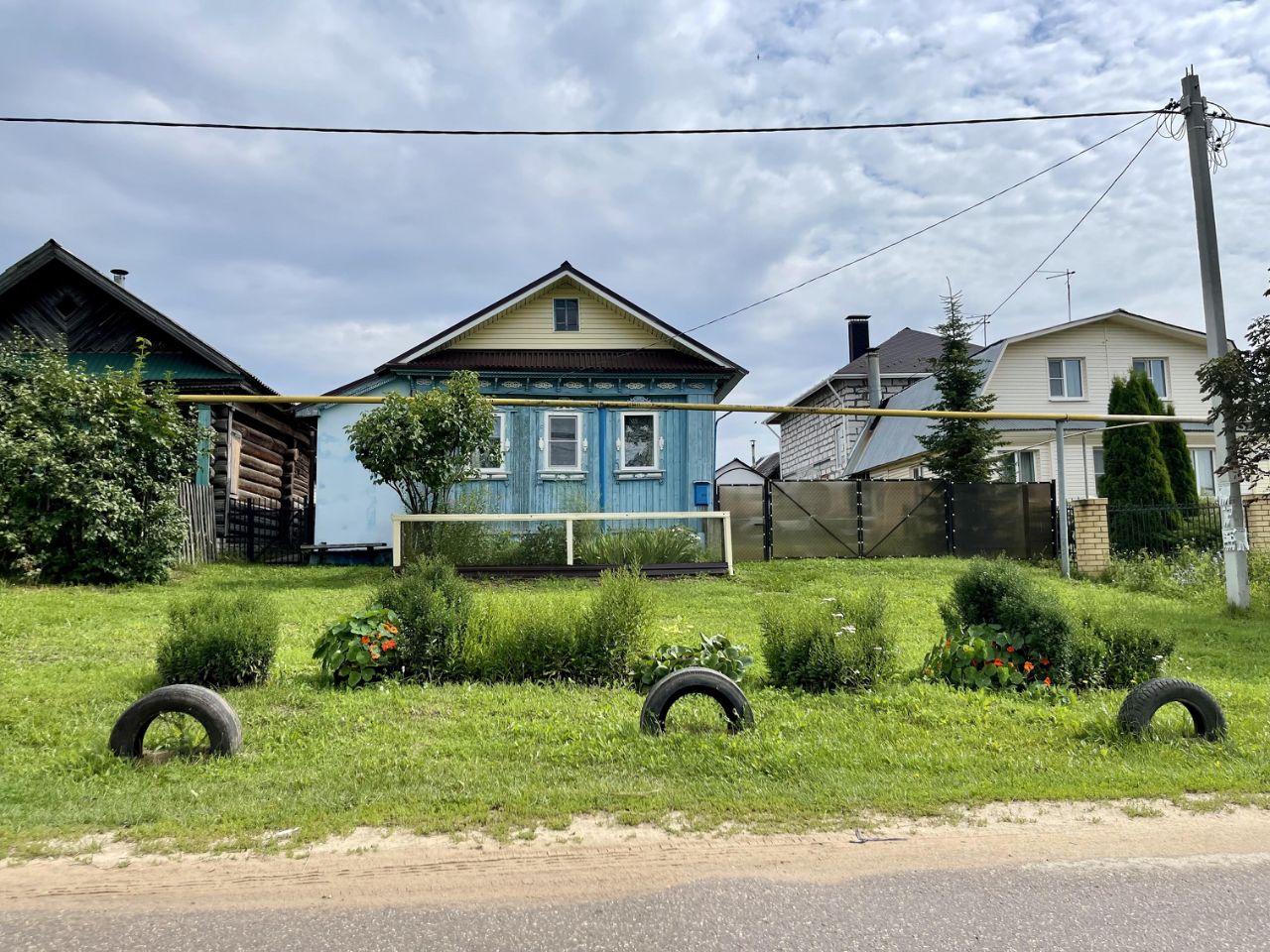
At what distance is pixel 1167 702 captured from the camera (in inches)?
226

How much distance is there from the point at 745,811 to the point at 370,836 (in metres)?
1.90

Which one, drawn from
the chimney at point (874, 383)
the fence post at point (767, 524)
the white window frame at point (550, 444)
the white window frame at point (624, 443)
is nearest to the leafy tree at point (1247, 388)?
the fence post at point (767, 524)

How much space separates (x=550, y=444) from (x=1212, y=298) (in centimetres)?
1224

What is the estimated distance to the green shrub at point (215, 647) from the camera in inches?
275

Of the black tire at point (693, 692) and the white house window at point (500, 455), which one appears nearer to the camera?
the black tire at point (693, 692)

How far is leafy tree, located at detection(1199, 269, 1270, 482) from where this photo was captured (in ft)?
37.1

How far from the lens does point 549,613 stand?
791cm

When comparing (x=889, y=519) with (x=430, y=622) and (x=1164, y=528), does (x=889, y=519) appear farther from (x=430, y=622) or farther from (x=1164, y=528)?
(x=430, y=622)

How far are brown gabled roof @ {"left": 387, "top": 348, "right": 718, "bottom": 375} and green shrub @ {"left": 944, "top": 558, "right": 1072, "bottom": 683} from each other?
12062 millimetres

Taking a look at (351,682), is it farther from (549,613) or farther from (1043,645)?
(1043,645)

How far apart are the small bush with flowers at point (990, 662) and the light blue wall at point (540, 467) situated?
461 inches

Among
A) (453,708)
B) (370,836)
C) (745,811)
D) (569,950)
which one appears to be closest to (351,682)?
(453,708)

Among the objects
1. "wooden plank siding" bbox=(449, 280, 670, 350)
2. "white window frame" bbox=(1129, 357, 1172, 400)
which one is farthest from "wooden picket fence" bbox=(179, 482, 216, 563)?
"white window frame" bbox=(1129, 357, 1172, 400)

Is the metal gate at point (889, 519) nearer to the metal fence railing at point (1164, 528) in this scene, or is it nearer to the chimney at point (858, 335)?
the metal fence railing at point (1164, 528)
